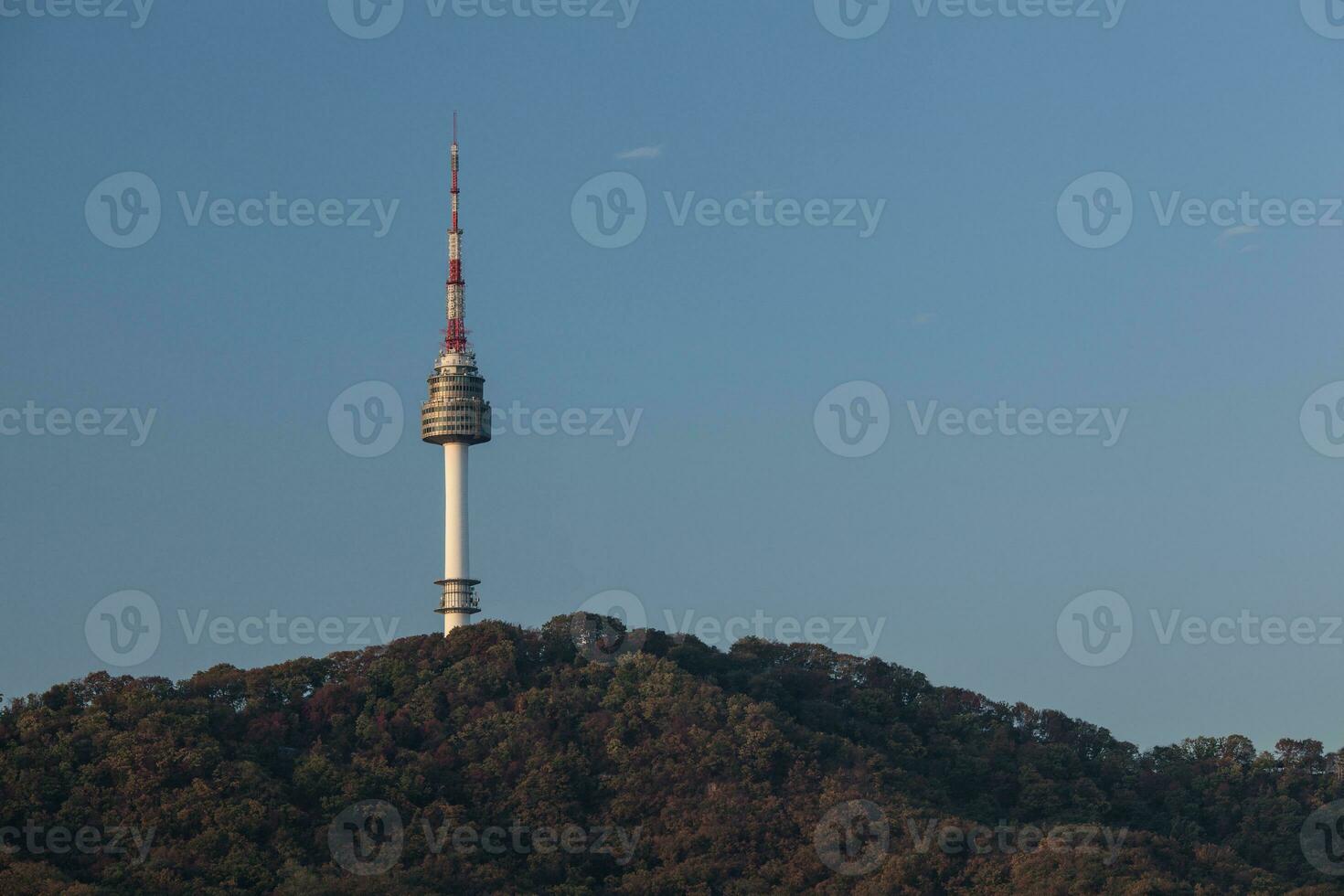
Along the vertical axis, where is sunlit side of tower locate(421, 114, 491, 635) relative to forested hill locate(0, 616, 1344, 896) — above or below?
above

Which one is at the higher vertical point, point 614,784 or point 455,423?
point 455,423

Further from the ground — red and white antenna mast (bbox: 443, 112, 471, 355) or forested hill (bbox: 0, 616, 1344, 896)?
red and white antenna mast (bbox: 443, 112, 471, 355)

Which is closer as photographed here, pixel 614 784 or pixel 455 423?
pixel 614 784

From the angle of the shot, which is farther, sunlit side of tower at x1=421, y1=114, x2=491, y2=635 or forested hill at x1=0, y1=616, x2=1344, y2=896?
sunlit side of tower at x1=421, y1=114, x2=491, y2=635

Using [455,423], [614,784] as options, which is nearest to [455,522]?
[455,423]

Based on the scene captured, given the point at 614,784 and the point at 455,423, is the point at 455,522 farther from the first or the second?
the point at 614,784
